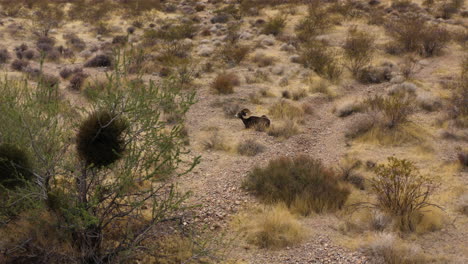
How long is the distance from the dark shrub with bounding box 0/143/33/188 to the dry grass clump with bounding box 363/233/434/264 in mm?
4226

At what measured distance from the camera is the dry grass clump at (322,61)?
12609 millimetres

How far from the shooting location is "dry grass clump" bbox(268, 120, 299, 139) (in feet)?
29.1

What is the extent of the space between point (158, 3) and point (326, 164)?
2239 centimetres

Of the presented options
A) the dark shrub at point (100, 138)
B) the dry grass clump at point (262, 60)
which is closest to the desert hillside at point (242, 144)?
the dark shrub at point (100, 138)

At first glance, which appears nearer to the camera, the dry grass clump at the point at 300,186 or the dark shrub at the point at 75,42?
the dry grass clump at the point at 300,186

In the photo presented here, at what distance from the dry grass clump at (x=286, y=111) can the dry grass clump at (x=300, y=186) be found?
268cm

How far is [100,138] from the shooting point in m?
3.63

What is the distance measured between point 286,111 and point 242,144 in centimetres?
221

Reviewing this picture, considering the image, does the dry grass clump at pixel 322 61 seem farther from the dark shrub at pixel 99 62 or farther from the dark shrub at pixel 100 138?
the dark shrub at pixel 100 138

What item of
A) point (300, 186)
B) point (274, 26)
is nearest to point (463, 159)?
point (300, 186)

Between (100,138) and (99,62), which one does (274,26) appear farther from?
(100,138)

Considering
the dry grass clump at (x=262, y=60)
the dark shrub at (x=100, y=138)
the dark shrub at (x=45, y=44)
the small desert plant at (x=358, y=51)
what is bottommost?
the dry grass clump at (x=262, y=60)

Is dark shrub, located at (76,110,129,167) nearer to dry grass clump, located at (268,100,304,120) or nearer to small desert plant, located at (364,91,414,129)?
dry grass clump, located at (268,100,304,120)

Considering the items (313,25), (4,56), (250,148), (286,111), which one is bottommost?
(250,148)
